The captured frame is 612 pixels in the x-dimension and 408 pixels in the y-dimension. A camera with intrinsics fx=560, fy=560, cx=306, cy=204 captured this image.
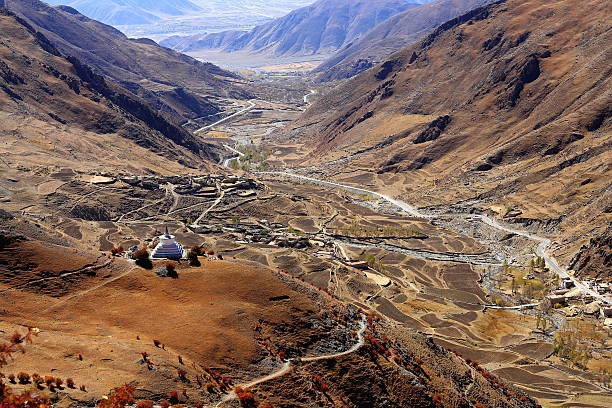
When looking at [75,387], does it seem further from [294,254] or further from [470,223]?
[470,223]

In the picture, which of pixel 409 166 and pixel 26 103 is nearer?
pixel 26 103

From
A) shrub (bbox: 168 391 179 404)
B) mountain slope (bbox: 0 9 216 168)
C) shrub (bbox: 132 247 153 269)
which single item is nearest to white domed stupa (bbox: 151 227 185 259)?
shrub (bbox: 132 247 153 269)

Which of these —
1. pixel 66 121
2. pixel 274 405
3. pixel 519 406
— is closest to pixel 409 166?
pixel 66 121

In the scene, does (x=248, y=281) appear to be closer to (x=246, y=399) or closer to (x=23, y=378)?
(x=246, y=399)

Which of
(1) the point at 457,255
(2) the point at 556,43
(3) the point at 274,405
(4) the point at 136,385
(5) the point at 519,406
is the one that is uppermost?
(2) the point at 556,43

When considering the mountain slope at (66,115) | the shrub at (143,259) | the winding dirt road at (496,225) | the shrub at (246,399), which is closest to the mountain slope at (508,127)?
the winding dirt road at (496,225)

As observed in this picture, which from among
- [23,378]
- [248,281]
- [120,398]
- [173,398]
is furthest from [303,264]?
[23,378]
